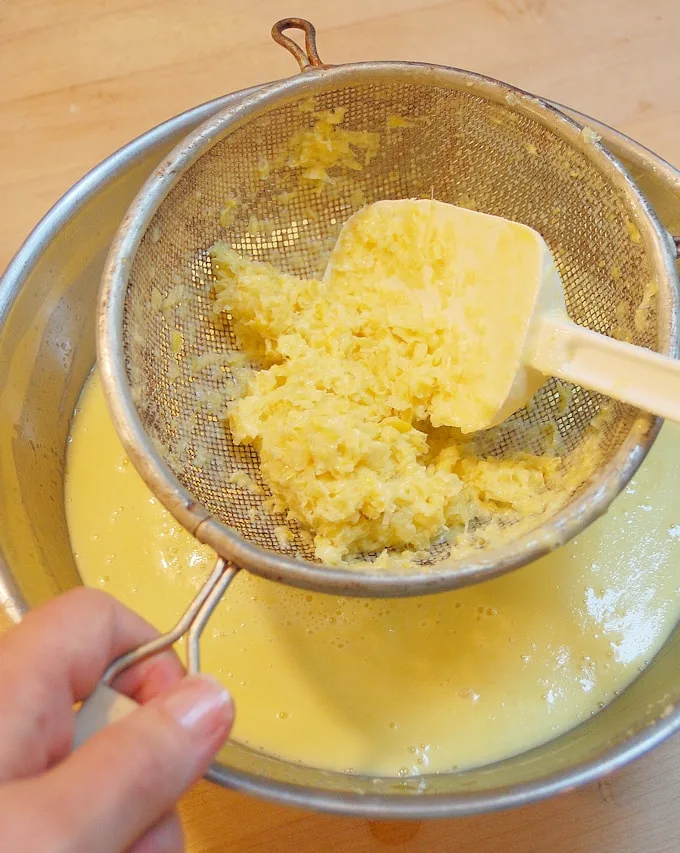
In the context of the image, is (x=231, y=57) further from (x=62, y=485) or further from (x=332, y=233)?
(x=62, y=485)

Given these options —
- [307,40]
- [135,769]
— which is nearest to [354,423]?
[135,769]

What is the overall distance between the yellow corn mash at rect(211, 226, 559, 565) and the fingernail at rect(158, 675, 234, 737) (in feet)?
1.18

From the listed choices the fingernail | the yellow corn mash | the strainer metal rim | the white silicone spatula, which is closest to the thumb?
the fingernail

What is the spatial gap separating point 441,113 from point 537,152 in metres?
0.18

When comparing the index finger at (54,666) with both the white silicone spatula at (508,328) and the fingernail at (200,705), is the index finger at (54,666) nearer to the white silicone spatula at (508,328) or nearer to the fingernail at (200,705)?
the fingernail at (200,705)

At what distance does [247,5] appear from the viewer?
166 cm

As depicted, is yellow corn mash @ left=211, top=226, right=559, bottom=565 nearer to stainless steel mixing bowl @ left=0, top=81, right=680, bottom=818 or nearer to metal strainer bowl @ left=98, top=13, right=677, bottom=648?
metal strainer bowl @ left=98, top=13, right=677, bottom=648

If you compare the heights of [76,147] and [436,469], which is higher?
[76,147]

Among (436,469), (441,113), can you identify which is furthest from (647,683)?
(441,113)

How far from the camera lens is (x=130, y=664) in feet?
2.41

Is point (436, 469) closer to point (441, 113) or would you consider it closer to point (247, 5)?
point (441, 113)

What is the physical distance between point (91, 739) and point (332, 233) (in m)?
0.98

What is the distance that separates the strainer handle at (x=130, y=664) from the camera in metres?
0.69

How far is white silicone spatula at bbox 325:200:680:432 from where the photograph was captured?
0.94m
